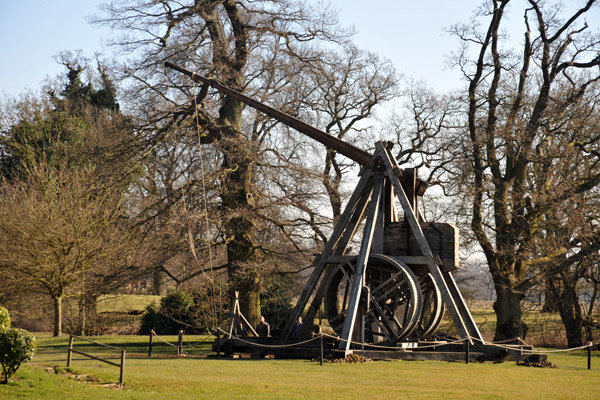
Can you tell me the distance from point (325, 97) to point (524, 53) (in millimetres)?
7838

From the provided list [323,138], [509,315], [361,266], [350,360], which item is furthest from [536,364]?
[509,315]

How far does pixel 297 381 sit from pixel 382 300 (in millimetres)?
5112

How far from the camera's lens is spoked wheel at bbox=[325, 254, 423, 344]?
647 inches

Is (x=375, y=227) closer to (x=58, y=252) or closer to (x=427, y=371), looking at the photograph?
(x=427, y=371)

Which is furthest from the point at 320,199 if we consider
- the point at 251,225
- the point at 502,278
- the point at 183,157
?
the point at 502,278

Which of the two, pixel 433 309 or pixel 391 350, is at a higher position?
pixel 433 309

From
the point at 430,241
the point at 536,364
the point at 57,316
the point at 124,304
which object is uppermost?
the point at 430,241

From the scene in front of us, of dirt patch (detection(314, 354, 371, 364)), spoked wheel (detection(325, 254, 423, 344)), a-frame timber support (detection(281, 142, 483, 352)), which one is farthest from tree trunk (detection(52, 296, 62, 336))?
dirt patch (detection(314, 354, 371, 364))

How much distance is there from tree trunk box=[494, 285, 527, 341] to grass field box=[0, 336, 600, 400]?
27.1 ft

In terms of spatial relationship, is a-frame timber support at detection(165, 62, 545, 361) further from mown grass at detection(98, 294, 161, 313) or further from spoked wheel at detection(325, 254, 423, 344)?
mown grass at detection(98, 294, 161, 313)

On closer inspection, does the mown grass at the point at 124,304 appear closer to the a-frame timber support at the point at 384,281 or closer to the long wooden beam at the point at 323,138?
the long wooden beam at the point at 323,138

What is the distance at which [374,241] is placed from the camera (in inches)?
695

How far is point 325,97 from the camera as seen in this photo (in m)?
29.0

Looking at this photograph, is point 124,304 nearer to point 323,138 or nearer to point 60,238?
point 60,238
